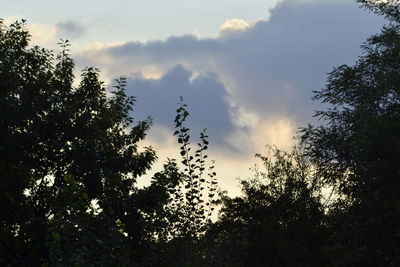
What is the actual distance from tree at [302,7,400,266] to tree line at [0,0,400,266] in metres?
0.05

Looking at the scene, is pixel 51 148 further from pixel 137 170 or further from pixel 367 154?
pixel 367 154

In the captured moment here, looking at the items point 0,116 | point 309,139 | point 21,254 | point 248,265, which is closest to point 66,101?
point 0,116

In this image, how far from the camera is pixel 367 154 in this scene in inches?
907

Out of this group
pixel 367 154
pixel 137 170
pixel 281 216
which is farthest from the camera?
pixel 281 216

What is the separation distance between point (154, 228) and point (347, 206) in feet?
39.8

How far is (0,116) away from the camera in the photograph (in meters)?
25.1

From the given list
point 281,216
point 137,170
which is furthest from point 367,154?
point 281,216

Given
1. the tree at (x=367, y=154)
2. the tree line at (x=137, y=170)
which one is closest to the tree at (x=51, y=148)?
the tree line at (x=137, y=170)

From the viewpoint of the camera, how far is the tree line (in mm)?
16688

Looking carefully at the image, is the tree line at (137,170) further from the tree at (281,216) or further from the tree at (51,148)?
the tree at (281,216)

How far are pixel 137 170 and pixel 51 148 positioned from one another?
4448 millimetres

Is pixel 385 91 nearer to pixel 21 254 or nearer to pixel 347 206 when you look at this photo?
pixel 347 206

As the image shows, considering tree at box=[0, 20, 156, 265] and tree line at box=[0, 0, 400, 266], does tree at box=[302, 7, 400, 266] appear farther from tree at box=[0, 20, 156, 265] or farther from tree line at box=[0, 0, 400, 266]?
tree at box=[0, 20, 156, 265]

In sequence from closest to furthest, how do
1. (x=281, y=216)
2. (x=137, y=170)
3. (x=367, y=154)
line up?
(x=367, y=154), (x=137, y=170), (x=281, y=216)
